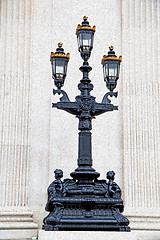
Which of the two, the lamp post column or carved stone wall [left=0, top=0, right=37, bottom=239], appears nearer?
the lamp post column

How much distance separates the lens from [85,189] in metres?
10.4

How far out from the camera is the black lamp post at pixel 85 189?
10086 mm

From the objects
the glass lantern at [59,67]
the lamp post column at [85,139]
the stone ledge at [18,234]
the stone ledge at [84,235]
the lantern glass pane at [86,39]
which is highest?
the lantern glass pane at [86,39]

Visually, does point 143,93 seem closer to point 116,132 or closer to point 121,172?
point 116,132

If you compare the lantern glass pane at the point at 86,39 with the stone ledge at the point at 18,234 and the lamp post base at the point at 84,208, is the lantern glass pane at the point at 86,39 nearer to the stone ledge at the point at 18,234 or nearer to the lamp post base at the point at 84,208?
the lamp post base at the point at 84,208

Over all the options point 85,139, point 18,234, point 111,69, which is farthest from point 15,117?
point 111,69

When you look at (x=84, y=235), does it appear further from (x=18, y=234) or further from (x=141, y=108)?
(x=141, y=108)

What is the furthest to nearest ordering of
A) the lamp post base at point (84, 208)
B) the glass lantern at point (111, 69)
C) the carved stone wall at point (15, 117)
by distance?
the carved stone wall at point (15, 117) < the glass lantern at point (111, 69) < the lamp post base at point (84, 208)

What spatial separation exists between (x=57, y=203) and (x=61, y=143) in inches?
133

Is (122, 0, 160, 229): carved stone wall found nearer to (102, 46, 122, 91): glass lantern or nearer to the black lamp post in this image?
the black lamp post

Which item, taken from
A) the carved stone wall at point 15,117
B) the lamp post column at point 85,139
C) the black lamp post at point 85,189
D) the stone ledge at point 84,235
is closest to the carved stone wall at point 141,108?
the black lamp post at point 85,189

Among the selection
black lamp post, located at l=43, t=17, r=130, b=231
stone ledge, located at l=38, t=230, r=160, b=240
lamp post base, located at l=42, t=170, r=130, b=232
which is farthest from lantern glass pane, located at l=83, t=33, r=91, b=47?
stone ledge, located at l=38, t=230, r=160, b=240

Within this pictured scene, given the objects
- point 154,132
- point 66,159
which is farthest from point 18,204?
point 154,132

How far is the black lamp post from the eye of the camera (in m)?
10.1
